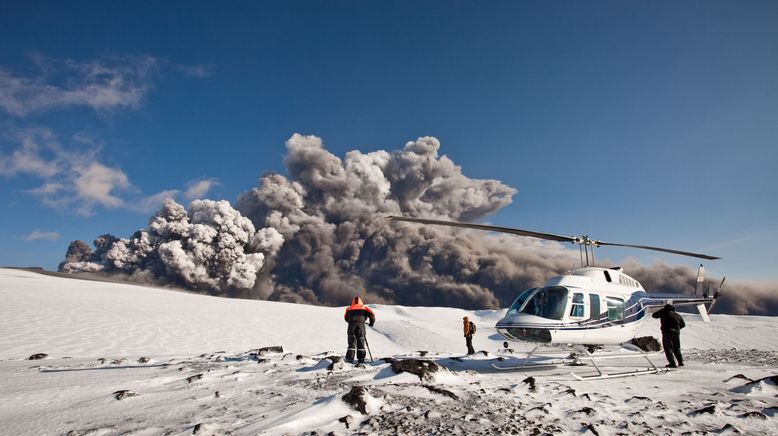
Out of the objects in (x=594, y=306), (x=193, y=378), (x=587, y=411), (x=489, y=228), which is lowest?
(x=193, y=378)

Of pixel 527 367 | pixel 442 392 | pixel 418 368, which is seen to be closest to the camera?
pixel 442 392

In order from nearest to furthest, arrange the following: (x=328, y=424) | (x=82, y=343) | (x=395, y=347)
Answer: (x=328, y=424) < (x=82, y=343) < (x=395, y=347)

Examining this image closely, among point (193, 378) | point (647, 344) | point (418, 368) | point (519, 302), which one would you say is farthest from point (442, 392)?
point (647, 344)

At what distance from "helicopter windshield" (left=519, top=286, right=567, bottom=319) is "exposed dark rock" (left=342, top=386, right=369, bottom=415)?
556 cm

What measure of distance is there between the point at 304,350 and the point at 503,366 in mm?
10384

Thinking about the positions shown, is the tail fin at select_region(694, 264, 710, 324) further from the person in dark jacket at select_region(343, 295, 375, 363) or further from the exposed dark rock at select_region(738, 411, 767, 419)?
the person in dark jacket at select_region(343, 295, 375, 363)

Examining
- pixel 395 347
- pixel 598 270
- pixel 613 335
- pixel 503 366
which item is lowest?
pixel 395 347

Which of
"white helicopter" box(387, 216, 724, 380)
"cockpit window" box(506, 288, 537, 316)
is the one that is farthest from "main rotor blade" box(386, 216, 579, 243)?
"cockpit window" box(506, 288, 537, 316)

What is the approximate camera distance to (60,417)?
4.67 meters

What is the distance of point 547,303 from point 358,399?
6.04 metres

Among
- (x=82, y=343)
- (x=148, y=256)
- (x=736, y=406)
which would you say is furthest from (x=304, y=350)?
(x=148, y=256)

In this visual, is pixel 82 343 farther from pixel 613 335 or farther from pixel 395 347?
pixel 613 335

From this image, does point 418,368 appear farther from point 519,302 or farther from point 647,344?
point 647,344

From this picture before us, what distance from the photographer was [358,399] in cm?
467
